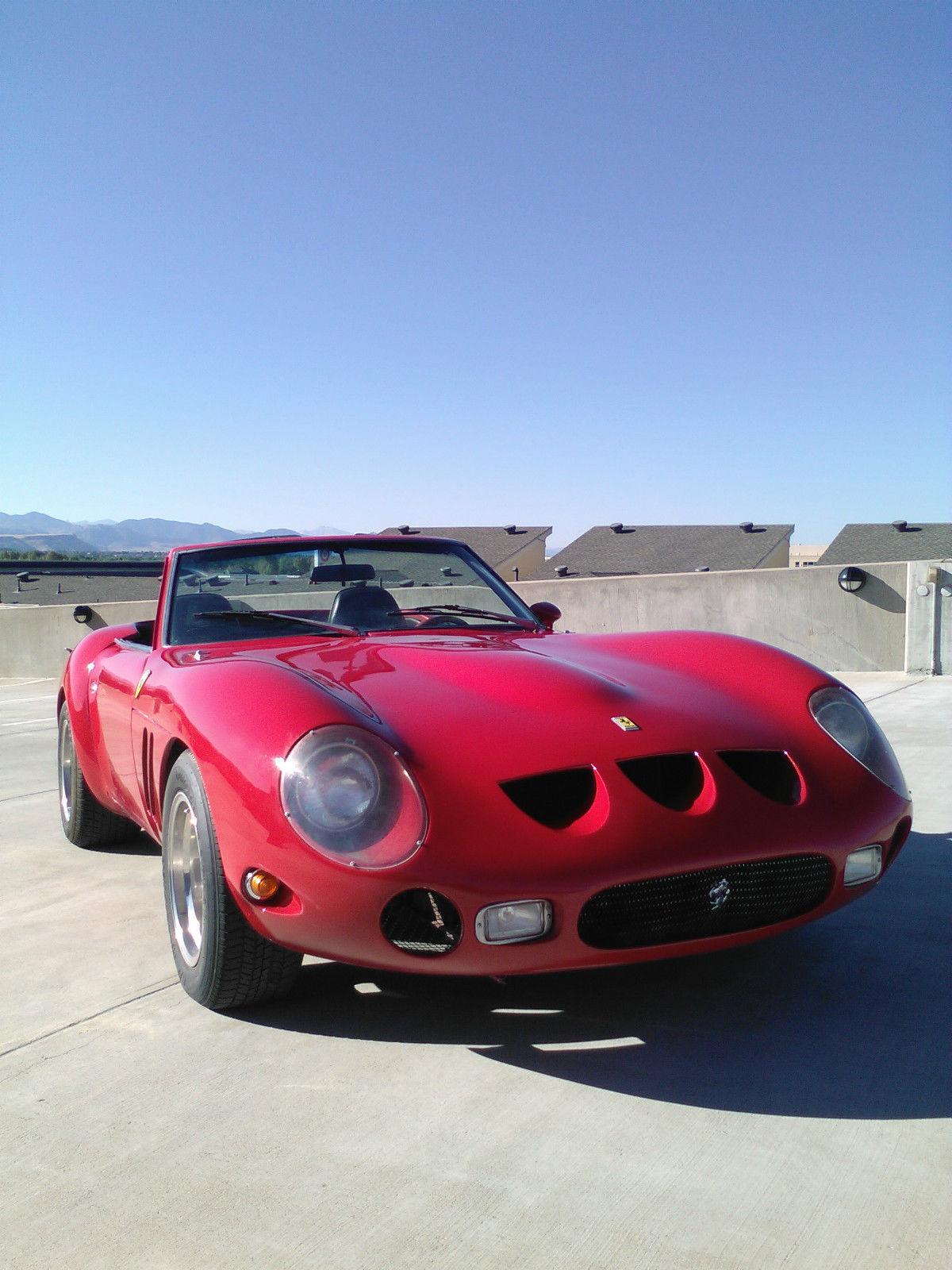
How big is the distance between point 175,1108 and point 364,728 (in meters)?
0.84

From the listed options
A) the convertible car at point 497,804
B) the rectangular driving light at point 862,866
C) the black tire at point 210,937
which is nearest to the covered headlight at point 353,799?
the convertible car at point 497,804

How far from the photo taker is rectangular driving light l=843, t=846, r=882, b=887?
2.54 metres

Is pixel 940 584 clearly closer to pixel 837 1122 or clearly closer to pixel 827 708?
pixel 827 708

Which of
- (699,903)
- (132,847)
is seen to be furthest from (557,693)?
(132,847)

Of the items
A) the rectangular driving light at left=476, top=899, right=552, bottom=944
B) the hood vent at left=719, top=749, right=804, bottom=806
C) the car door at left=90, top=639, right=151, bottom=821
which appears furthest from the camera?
the car door at left=90, top=639, right=151, bottom=821

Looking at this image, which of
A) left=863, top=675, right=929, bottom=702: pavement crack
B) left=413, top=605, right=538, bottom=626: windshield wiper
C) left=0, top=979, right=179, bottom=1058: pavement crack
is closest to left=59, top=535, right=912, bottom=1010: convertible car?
left=0, top=979, right=179, bottom=1058: pavement crack

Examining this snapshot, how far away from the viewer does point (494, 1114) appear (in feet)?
7.07

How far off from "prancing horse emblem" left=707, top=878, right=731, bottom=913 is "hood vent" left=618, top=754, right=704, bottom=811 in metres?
0.17

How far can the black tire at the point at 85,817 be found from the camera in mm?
4441

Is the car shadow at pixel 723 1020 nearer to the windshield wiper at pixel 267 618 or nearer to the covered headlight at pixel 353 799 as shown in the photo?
the covered headlight at pixel 353 799

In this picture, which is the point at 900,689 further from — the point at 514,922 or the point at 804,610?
the point at 514,922

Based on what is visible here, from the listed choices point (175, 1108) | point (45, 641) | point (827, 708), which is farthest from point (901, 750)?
point (45, 641)

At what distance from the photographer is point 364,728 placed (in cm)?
237

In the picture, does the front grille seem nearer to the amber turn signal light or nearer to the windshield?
the amber turn signal light
